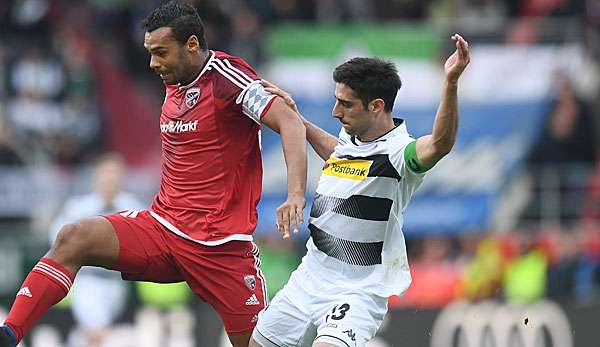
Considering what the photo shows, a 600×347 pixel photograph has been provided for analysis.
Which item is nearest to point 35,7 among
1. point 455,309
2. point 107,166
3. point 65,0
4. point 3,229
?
point 65,0

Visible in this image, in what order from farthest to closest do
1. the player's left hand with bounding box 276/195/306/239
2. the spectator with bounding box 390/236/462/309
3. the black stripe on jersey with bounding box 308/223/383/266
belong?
the spectator with bounding box 390/236/462/309 < the black stripe on jersey with bounding box 308/223/383/266 < the player's left hand with bounding box 276/195/306/239

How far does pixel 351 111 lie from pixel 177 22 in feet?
3.60

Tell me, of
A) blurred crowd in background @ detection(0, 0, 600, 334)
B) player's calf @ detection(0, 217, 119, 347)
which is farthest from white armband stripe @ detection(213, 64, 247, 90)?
blurred crowd in background @ detection(0, 0, 600, 334)

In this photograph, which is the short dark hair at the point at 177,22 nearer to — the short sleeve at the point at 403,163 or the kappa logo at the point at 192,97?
the kappa logo at the point at 192,97

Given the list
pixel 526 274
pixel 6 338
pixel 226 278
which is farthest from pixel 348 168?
pixel 526 274

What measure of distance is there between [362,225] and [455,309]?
450 centimetres

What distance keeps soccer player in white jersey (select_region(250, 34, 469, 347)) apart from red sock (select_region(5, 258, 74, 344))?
1.11 metres

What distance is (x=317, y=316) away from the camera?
7176 millimetres

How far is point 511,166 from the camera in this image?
1570 cm

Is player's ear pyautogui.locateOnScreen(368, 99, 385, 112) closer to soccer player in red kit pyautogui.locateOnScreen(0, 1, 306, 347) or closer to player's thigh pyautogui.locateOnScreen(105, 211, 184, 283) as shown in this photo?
soccer player in red kit pyautogui.locateOnScreen(0, 1, 306, 347)

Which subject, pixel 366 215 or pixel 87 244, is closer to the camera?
pixel 366 215

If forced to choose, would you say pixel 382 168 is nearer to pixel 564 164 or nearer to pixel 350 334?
pixel 350 334

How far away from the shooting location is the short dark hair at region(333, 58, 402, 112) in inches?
279

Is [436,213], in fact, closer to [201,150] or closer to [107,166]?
[107,166]
